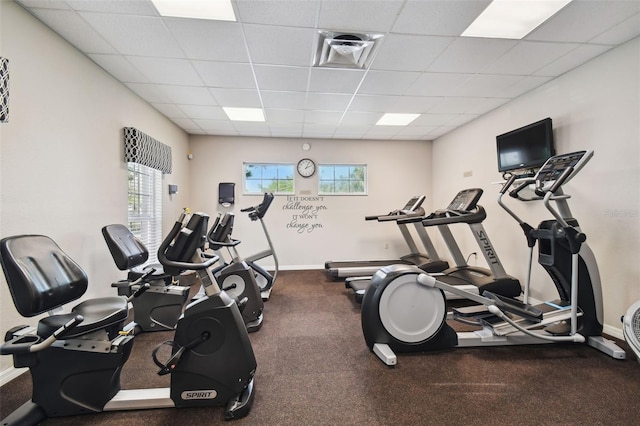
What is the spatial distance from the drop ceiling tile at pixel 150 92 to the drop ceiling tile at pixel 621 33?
450 centimetres

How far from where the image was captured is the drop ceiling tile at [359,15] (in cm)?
199

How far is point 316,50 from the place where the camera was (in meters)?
2.58

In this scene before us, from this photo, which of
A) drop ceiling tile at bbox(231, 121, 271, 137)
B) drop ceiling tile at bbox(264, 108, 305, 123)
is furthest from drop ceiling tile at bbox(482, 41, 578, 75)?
drop ceiling tile at bbox(231, 121, 271, 137)

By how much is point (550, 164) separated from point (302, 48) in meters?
2.46

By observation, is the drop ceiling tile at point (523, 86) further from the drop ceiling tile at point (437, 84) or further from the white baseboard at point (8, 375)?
the white baseboard at point (8, 375)

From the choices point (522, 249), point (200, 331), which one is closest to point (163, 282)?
point (200, 331)

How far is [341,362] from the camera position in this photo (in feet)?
7.24

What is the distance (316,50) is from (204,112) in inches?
93.3

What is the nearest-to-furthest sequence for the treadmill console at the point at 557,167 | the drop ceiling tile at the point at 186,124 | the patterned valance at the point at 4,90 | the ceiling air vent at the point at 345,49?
the patterned valance at the point at 4,90 < the treadmill console at the point at 557,167 < the ceiling air vent at the point at 345,49 < the drop ceiling tile at the point at 186,124

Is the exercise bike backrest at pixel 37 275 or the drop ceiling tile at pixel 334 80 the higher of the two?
the drop ceiling tile at pixel 334 80

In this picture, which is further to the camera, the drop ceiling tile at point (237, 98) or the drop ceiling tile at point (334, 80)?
the drop ceiling tile at point (237, 98)

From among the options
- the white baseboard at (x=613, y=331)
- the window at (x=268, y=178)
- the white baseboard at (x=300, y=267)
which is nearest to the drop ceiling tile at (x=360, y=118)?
the window at (x=268, y=178)

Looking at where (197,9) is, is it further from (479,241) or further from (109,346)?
(479,241)

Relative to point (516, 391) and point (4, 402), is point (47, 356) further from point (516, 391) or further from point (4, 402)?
point (516, 391)
